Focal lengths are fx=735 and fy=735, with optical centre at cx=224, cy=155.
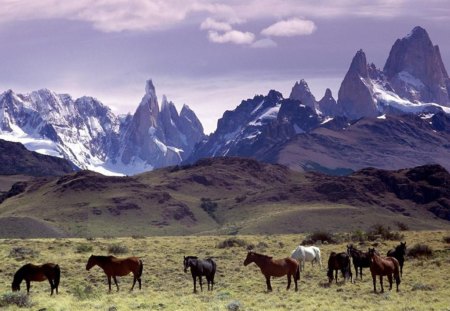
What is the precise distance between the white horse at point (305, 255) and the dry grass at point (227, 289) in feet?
2.10

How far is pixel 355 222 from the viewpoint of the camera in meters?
174

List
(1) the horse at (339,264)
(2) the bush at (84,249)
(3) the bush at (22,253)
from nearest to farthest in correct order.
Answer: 1. (1) the horse at (339,264)
2. (3) the bush at (22,253)
3. (2) the bush at (84,249)

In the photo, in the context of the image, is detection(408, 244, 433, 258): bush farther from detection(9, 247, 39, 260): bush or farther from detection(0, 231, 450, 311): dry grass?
detection(9, 247, 39, 260): bush

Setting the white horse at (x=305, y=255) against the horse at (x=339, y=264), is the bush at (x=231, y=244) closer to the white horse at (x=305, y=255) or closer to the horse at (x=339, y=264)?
the white horse at (x=305, y=255)

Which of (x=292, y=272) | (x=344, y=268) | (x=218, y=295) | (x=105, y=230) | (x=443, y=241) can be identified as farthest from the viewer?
(x=105, y=230)

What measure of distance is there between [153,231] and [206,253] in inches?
4827

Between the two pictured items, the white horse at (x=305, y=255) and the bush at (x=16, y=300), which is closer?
the bush at (x=16, y=300)

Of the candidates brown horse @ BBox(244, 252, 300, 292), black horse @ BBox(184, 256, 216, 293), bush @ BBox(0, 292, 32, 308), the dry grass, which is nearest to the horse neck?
the dry grass

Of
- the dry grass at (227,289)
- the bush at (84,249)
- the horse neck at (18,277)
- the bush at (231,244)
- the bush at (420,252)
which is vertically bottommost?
the dry grass at (227,289)

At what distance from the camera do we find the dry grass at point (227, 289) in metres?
31.4

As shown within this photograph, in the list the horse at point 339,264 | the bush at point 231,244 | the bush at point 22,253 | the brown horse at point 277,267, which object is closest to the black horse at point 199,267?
the brown horse at point 277,267

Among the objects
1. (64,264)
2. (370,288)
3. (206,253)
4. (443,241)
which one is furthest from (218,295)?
(443,241)

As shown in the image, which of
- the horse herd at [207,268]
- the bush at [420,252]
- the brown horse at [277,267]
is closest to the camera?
the horse herd at [207,268]

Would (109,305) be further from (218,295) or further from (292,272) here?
(292,272)
